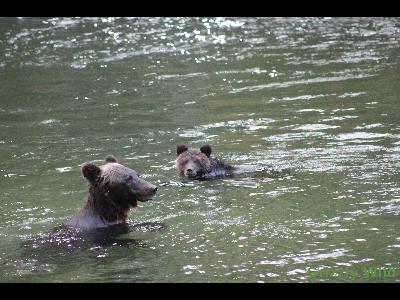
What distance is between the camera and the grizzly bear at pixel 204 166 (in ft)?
49.8

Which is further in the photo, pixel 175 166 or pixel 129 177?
pixel 175 166

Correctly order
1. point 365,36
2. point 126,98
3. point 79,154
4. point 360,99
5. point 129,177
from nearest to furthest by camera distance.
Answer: point 129,177, point 79,154, point 360,99, point 126,98, point 365,36

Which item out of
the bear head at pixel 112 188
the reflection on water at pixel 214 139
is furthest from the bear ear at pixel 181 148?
the bear head at pixel 112 188

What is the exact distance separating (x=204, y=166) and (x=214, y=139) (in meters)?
2.60

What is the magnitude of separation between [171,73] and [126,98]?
332 cm

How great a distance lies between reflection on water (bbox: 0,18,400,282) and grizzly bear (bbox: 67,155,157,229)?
1.60 ft

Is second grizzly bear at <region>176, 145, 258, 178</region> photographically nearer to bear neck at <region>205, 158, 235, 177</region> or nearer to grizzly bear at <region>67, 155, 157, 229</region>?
bear neck at <region>205, 158, 235, 177</region>

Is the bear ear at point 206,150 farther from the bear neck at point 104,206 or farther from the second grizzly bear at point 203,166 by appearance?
the bear neck at point 104,206

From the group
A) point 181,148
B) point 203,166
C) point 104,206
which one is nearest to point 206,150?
point 203,166

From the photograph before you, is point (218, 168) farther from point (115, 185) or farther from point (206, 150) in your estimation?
point (115, 185)

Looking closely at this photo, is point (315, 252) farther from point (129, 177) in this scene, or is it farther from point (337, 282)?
point (129, 177)

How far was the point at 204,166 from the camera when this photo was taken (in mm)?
15492
